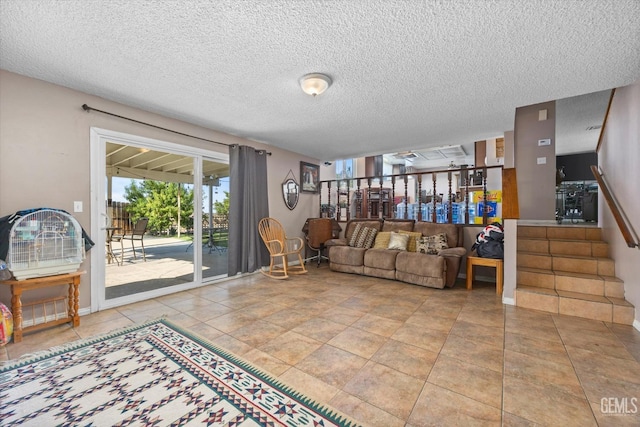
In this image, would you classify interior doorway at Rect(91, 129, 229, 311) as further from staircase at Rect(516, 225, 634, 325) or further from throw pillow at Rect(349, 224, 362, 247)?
staircase at Rect(516, 225, 634, 325)

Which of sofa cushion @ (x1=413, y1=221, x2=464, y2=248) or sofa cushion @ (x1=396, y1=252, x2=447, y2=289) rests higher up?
sofa cushion @ (x1=413, y1=221, x2=464, y2=248)

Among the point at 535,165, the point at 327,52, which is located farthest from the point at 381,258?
the point at 535,165

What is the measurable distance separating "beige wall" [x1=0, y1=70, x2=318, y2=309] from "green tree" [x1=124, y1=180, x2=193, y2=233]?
0.90 meters

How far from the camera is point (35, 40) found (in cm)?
197

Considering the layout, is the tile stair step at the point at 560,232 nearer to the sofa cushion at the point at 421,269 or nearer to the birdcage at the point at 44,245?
the sofa cushion at the point at 421,269

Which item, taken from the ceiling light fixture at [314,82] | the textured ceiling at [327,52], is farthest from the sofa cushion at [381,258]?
the ceiling light fixture at [314,82]

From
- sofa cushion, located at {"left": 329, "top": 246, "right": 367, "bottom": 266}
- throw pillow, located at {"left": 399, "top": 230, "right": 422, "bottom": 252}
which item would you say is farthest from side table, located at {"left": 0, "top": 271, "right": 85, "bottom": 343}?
throw pillow, located at {"left": 399, "top": 230, "right": 422, "bottom": 252}

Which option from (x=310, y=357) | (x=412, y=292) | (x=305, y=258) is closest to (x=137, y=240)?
(x=305, y=258)

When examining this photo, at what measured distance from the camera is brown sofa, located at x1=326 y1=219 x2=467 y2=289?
3.75 m

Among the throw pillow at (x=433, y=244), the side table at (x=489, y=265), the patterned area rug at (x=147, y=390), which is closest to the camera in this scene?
the patterned area rug at (x=147, y=390)

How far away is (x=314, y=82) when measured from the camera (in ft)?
8.21

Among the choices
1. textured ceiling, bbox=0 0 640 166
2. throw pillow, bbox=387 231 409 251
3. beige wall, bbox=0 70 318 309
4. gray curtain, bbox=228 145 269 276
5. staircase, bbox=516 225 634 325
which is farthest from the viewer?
throw pillow, bbox=387 231 409 251

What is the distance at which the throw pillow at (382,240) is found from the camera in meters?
4.67

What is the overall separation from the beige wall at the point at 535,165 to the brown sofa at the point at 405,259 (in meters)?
1.82
